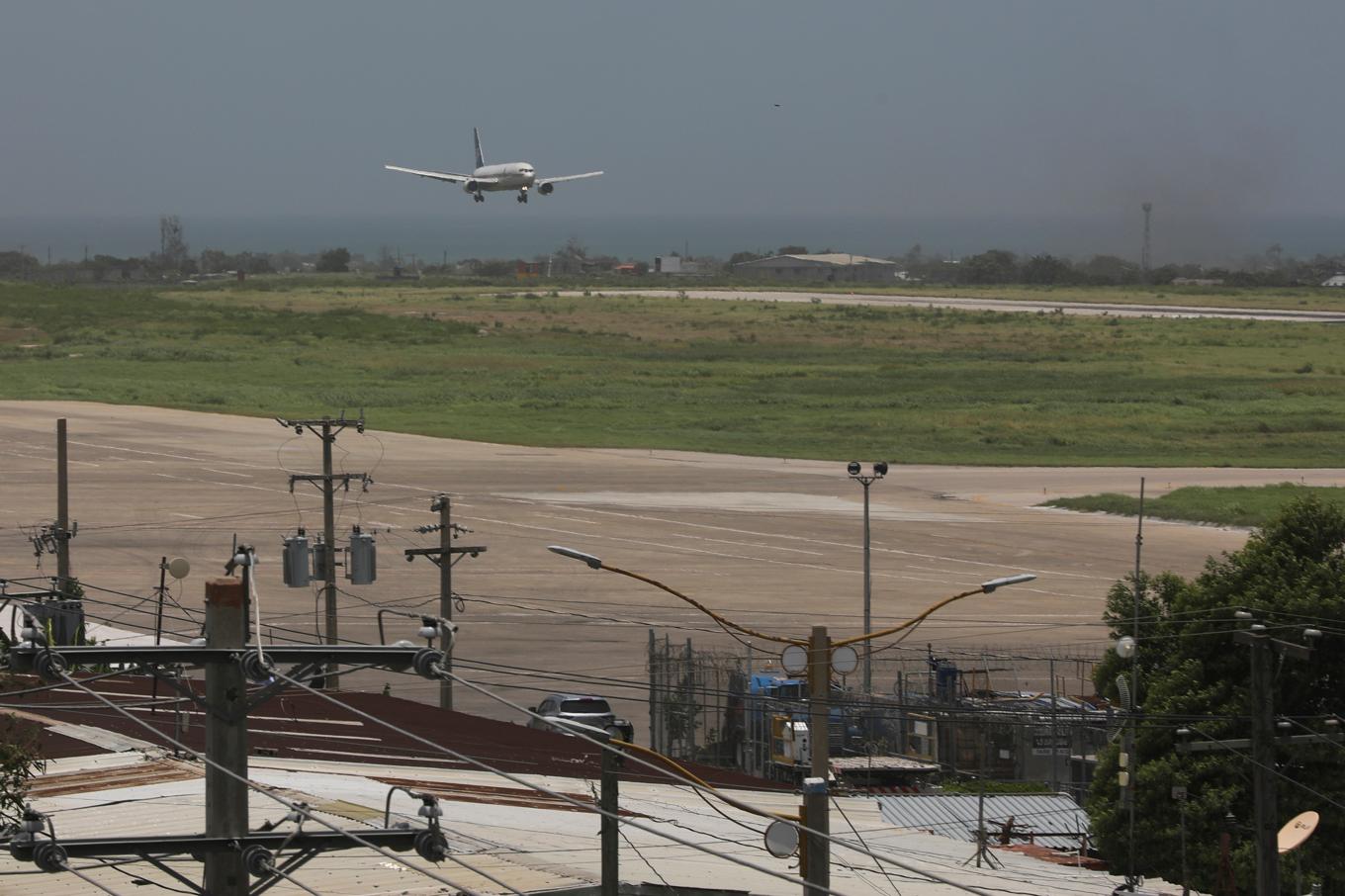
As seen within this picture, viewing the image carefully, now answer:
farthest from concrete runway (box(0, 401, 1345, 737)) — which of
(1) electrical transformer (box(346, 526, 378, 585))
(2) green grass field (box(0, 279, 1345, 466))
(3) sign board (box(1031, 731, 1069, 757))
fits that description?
(2) green grass field (box(0, 279, 1345, 466))

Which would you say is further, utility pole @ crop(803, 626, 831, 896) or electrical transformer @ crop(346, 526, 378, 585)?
electrical transformer @ crop(346, 526, 378, 585)

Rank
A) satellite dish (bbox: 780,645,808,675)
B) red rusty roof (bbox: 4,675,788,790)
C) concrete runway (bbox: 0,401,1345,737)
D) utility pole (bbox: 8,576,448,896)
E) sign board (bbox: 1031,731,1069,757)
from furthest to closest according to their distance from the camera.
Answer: concrete runway (bbox: 0,401,1345,737)
sign board (bbox: 1031,731,1069,757)
red rusty roof (bbox: 4,675,788,790)
satellite dish (bbox: 780,645,808,675)
utility pole (bbox: 8,576,448,896)

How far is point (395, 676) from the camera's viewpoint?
54.3 metres

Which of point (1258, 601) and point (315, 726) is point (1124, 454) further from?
point (315, 726)

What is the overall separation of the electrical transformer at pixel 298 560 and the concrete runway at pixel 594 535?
367 cm

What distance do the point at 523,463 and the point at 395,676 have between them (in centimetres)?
4812

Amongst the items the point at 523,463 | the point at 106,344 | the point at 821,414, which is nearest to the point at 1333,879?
the point at 523,463

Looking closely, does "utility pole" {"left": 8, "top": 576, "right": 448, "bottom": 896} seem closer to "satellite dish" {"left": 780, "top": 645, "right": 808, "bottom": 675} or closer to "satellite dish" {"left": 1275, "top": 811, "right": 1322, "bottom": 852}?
"satellite dish" {"left": 780, "top": 645, "right": 808, "bottom": 675}

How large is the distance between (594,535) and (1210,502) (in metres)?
30.2

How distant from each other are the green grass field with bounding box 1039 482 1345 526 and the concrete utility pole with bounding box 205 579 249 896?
241 ft

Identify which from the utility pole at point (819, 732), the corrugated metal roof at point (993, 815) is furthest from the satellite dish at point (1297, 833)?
the utility pole at point (819, 732)

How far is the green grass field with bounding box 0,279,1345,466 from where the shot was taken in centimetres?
11856

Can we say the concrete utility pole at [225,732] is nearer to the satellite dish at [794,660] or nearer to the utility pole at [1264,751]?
the satellite dish at [794,660]

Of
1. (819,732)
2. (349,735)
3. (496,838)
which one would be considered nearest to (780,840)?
(819,732)
